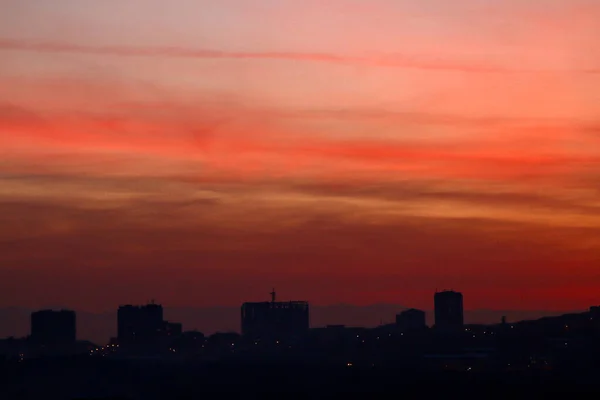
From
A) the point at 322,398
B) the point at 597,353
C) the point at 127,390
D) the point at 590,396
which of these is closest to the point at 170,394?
the point at 127,390

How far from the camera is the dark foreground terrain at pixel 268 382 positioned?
105 metres

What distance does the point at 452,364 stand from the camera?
557ft

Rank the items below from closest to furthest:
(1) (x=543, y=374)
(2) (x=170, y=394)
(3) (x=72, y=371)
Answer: (2) (x=170, y=394)
(1) (x=543, y=374)
(3) (x=72, y=371)

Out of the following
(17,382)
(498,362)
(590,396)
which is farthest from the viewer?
(498,362)

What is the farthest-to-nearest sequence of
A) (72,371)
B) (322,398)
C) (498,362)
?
(498,362) < (72,371) < (322,398)

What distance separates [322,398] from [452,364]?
70.3 metres

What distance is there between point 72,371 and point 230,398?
59123mm

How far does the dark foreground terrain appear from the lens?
105438mm

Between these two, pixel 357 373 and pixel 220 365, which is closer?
pixel 357 373

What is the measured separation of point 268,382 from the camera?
128 m

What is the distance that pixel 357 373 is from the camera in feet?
447

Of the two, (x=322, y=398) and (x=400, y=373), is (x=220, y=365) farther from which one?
(x=322, y=398)

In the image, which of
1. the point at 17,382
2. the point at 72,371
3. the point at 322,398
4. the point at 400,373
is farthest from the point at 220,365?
the point at 322,398

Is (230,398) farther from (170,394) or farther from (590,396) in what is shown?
(590,396)
